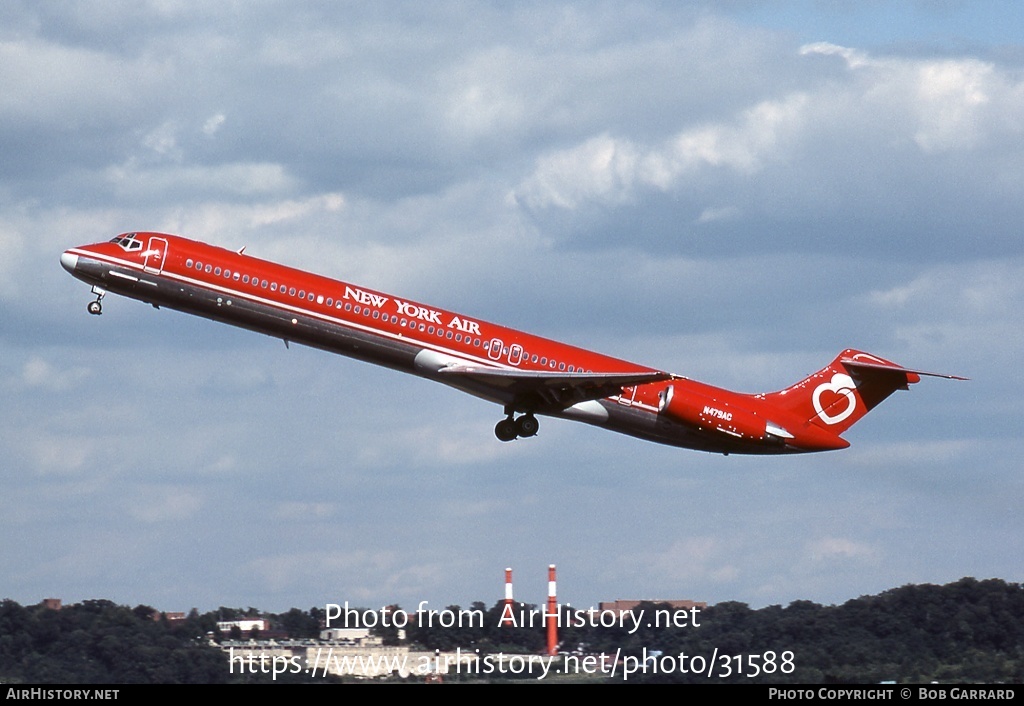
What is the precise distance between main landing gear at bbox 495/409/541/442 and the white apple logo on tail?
33.1ft

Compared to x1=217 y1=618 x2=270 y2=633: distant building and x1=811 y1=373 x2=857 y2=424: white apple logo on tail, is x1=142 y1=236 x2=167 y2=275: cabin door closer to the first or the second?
x1=217 y1=618 x2=270 y2=633: distant building

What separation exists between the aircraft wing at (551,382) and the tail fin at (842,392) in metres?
7.47

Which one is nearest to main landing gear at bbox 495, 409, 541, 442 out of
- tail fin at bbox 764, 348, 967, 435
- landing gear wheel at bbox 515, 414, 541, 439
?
landing gear wheel at bbox 515, 414, 541, 439

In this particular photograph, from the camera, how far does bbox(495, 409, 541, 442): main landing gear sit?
61969 millimetres

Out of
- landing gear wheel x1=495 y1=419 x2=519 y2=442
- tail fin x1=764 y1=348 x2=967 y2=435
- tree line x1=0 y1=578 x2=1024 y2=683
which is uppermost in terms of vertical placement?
tail fin x1=764 y1=348 x2=967 y2=435

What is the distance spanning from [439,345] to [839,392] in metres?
14.9

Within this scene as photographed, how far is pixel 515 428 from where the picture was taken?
62.2 metres

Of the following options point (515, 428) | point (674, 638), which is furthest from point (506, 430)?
point (674, 638)

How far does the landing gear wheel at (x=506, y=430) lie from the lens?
62219 mm

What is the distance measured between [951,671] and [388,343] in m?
21.9

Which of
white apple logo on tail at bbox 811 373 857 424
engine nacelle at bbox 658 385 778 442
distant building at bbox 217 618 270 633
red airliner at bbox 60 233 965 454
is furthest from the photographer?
white apple logo on tail at bbox 811 373 857 424

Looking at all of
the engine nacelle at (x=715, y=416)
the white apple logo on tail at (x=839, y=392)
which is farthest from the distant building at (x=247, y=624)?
the white apple logo on tail at (x=839, y=392)

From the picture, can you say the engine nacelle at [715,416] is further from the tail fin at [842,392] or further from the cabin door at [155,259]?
the cabin door at [155,259]

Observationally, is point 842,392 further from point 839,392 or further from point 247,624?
point 247,624
